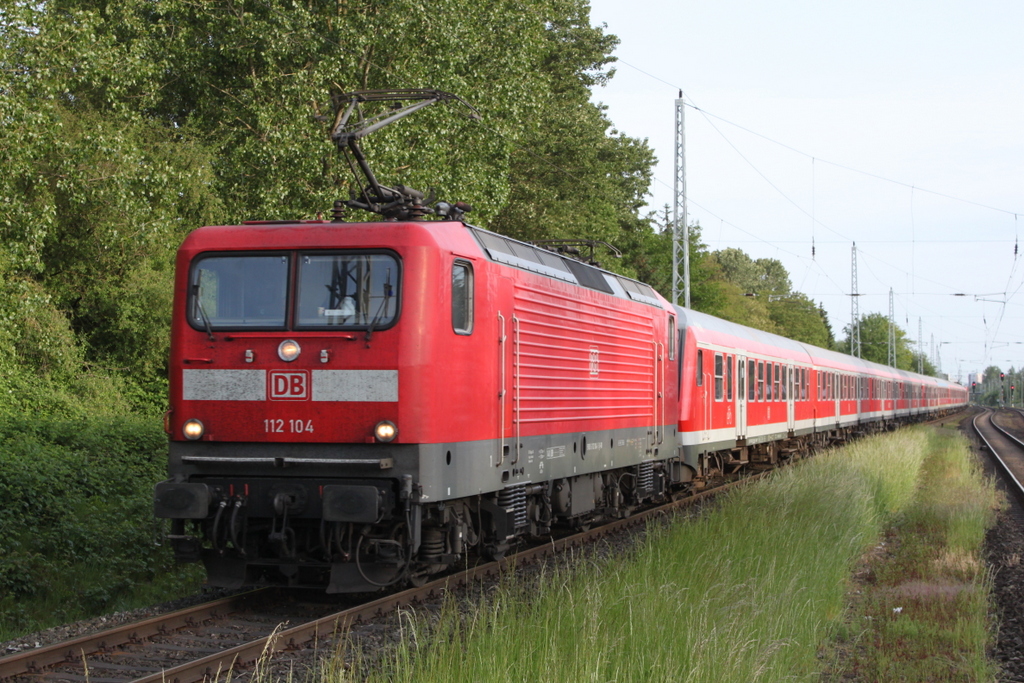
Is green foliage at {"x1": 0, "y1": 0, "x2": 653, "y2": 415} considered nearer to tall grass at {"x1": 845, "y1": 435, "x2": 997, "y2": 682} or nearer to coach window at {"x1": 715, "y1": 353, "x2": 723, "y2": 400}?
coach window at {"x1": 715, "y1": 353, "x2": 723, "y2": 400}

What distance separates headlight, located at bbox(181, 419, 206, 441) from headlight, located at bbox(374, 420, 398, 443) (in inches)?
59.9

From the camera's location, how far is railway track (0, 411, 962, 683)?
672 centimetres

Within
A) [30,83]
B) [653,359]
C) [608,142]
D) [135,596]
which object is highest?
[608,142]

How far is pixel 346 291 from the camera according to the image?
8.62 m

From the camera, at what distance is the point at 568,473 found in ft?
37.9

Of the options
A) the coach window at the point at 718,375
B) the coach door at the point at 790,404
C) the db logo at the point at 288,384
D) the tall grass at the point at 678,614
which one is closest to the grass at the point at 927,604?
the tall grass at the point at 678,614

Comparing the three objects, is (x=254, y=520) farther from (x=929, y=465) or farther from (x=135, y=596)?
(x=929, y=465)

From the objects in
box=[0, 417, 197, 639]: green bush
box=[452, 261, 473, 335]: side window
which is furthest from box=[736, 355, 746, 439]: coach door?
box=[452, 261, 473, 335]: side window

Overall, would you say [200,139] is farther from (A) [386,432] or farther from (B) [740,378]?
(A) [386,432]

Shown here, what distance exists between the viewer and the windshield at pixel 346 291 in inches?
335

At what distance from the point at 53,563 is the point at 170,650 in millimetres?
4657

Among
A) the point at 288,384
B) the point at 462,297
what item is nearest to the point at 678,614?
the point at 462,297

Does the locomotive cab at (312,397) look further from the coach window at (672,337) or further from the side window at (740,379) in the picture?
the side window at (740,379)

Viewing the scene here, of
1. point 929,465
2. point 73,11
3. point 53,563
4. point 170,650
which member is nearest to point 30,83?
point 73,11
